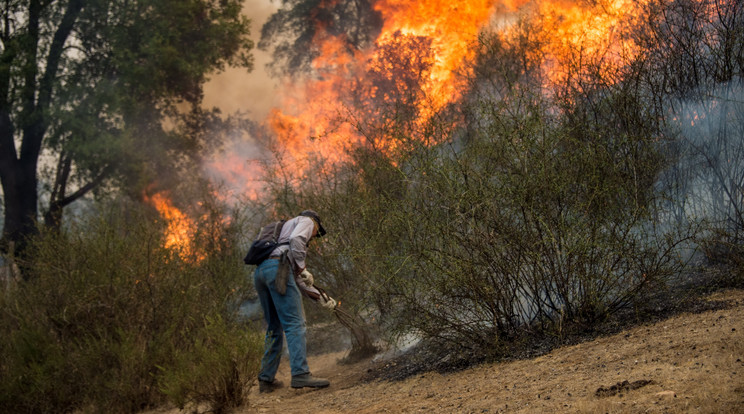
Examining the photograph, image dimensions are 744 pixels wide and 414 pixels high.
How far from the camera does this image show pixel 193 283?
26.3 feet

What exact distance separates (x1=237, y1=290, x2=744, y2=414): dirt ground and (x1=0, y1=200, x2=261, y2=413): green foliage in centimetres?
127

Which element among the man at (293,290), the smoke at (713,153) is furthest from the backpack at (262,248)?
the smoke at (713,153)

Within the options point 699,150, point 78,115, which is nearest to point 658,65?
point 699,150

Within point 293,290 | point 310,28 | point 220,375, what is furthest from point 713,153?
point 310,28

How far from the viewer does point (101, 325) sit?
7.43 metres

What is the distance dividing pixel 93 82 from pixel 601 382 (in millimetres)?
17827

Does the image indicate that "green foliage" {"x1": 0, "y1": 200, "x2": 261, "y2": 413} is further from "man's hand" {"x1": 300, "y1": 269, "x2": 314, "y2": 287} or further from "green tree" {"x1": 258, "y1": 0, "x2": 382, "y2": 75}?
"green tree" {"x1": 258, "y1": 0, "x2": 382, "y2": 75}

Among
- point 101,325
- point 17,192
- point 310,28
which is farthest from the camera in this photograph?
point 310,28

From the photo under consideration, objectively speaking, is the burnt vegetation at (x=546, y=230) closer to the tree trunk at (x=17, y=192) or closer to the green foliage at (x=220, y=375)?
the green foliage at (x=220, y=375)

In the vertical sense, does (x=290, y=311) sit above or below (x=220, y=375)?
above

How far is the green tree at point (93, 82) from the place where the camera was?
17.7 m

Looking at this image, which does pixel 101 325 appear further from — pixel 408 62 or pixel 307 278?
pixel 408 62

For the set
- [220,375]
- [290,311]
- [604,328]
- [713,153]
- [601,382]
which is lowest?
[601,382]

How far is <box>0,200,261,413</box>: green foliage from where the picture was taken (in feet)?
22.6
